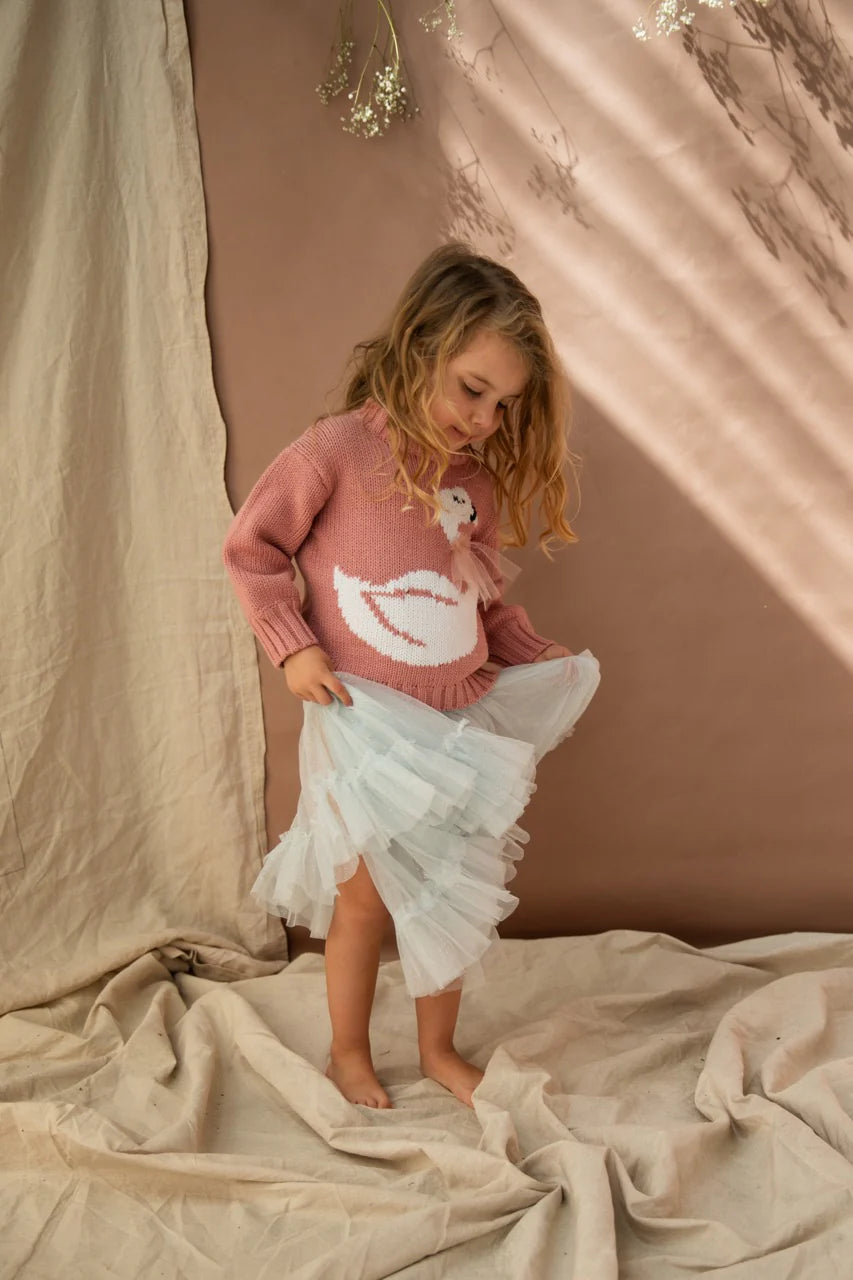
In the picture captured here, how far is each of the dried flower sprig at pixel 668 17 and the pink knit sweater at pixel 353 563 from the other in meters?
0.71

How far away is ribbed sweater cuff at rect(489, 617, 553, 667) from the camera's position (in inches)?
64.1

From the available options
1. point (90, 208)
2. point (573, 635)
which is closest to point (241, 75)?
point (90, 208)

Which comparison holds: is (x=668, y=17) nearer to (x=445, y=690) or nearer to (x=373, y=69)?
(x=373, y=69)

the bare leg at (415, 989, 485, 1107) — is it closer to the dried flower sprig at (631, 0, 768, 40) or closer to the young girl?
the young girl

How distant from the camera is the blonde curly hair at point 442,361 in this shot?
1.40 meters

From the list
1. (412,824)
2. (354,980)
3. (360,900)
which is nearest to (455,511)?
(412,824)

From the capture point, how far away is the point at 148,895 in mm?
1874

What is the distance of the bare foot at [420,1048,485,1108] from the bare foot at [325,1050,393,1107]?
0.07 m

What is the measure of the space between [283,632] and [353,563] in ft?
0.41

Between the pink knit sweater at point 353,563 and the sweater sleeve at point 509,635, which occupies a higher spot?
the pink knit sweater at point 353,563

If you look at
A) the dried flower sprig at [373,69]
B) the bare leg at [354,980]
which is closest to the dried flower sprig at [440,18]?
the dried flower sprig at [373,69]

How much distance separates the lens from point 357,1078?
1.56 metres

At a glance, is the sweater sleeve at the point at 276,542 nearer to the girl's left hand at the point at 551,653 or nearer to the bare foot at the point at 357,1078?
the girl's left hand at the point at 551,653

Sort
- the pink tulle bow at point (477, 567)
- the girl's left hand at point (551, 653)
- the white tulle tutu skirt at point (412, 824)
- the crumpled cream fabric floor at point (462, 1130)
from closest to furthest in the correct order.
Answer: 1. the crumpled cream fabric floor at point (462, 1130)
2. the white tulle tutu skirt at point (412, 824)
3. the pink tulle bow at point (477, 567)
4. the girl's left hand at point (551, 653)
